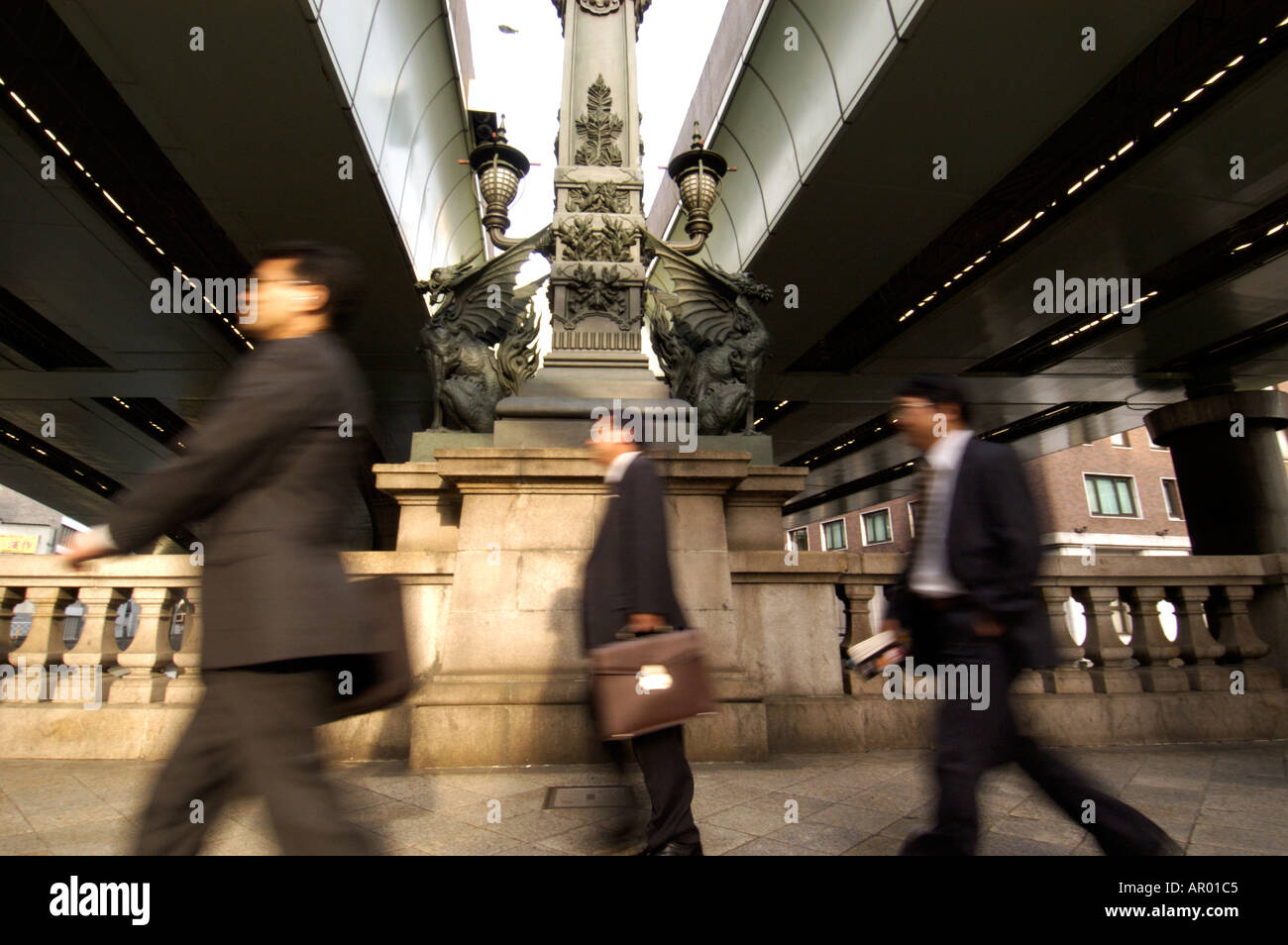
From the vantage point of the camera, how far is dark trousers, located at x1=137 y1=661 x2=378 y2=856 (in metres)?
1.59

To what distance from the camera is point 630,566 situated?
284cm

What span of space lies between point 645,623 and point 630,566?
0.81 ft

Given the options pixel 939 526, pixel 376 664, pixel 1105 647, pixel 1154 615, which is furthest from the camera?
pixel 1154 615

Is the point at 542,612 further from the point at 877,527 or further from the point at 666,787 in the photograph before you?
the point at 877,527

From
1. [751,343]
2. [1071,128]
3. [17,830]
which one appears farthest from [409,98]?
[17,830]

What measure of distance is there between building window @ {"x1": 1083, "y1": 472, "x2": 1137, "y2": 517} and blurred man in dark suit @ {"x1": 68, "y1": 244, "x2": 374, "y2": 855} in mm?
40170

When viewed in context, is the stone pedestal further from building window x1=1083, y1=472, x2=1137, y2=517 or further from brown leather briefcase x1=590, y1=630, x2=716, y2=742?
building window x1=1083, y1=472, x2=1137, y2=517

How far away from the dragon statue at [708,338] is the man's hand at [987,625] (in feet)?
13.9

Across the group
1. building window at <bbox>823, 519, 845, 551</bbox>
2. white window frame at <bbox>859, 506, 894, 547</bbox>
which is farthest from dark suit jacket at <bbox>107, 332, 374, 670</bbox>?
building window at <bbox>823, 519, 845, 551</bbox>

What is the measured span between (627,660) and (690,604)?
2548 millimetres

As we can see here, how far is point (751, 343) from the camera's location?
22.4ft

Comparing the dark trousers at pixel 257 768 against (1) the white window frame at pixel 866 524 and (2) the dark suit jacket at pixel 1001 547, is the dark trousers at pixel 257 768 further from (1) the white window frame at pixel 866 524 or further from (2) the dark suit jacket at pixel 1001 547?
(1) the white window frame at pixel 866 524

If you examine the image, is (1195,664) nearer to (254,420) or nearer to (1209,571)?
(1209,571)

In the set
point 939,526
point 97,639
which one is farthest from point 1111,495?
point 97,639
